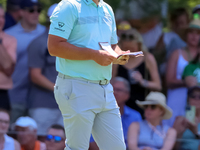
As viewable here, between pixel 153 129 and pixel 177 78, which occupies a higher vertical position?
pixel 177 78

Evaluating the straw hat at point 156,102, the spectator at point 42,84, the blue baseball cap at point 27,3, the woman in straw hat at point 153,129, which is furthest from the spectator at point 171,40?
the blue baseball cap at point 27,3

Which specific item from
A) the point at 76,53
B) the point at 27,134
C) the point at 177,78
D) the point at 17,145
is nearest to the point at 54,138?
the point at 27,134

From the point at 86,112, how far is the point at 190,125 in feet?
8.74

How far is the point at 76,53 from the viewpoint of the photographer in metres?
2.48

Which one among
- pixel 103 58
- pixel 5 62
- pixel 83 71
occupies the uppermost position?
pixel 103 58

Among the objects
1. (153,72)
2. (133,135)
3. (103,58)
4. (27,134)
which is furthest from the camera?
(153,72)

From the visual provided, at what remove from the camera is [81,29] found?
253cm

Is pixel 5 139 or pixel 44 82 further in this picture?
pixel 44 82

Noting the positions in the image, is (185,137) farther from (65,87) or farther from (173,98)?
(65,87)

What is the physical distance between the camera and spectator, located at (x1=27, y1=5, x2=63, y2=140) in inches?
183

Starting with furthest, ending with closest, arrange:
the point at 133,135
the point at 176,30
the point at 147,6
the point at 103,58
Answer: the point at 176,30, the point at 147,6, the point at 133,135, the point at 103,58

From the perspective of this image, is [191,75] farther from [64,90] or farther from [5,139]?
[64,90]

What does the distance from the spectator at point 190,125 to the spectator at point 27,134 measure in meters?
1.65

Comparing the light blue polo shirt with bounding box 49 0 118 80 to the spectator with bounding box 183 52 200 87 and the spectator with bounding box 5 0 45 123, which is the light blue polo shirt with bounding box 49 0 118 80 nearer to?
the spectator with bounding box 5 0 45 123
